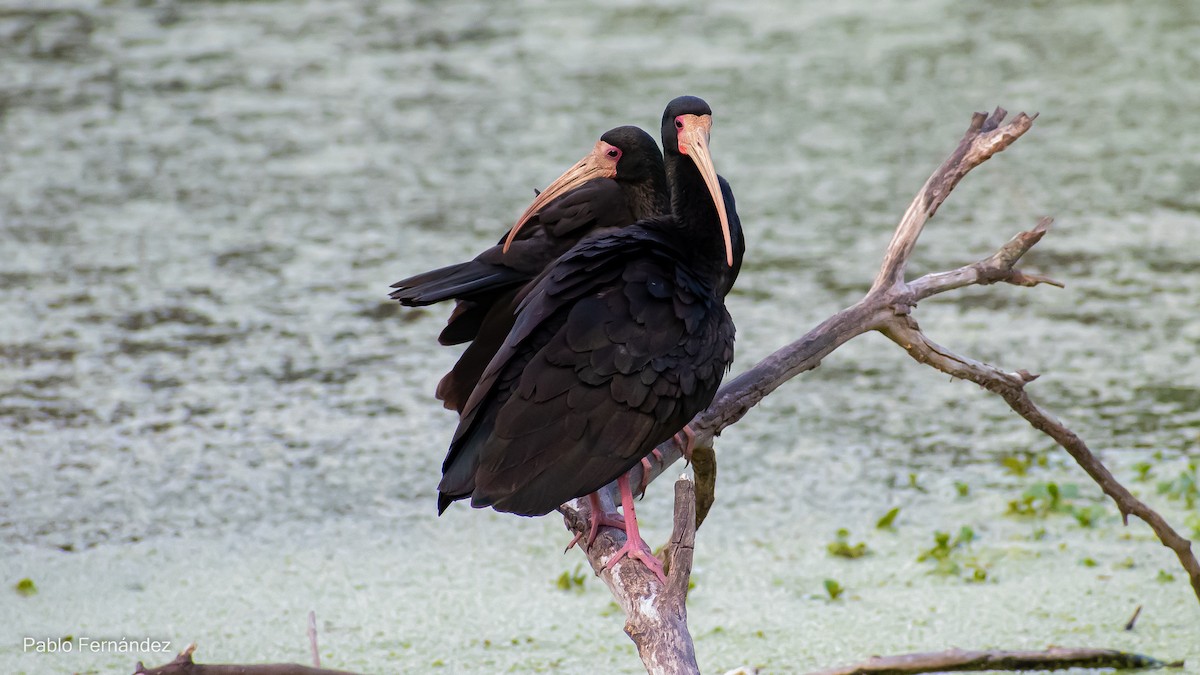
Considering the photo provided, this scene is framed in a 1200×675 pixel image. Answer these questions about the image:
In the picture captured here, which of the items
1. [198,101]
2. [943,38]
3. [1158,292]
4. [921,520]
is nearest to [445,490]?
[921,520]

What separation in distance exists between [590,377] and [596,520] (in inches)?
11.3

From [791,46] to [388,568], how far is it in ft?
13.3

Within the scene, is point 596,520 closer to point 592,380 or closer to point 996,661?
point 592,380

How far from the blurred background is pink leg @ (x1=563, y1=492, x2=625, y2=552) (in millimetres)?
503

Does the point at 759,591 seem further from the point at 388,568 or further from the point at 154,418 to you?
the point at 154,418

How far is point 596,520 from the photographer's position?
240 cm

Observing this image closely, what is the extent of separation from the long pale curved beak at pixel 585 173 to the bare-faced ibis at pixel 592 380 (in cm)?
26

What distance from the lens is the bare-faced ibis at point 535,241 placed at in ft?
8.57

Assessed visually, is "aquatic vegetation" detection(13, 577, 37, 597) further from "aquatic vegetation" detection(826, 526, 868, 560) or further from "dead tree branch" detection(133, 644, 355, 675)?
"aquatic vegetation" detection(826, 526, 868, 560)

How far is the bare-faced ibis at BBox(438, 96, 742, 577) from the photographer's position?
7.11 ft

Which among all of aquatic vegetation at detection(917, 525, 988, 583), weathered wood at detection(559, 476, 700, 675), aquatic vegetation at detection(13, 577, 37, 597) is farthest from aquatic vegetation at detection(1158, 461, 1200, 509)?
aquatic vegetation at detection(13, 577, 37, 597)

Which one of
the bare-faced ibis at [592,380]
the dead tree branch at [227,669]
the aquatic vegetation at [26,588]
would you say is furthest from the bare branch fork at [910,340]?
the aquatic vegetation at [26,588]

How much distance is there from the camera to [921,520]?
3.40 m

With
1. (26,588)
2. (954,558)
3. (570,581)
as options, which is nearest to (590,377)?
(570,581)
